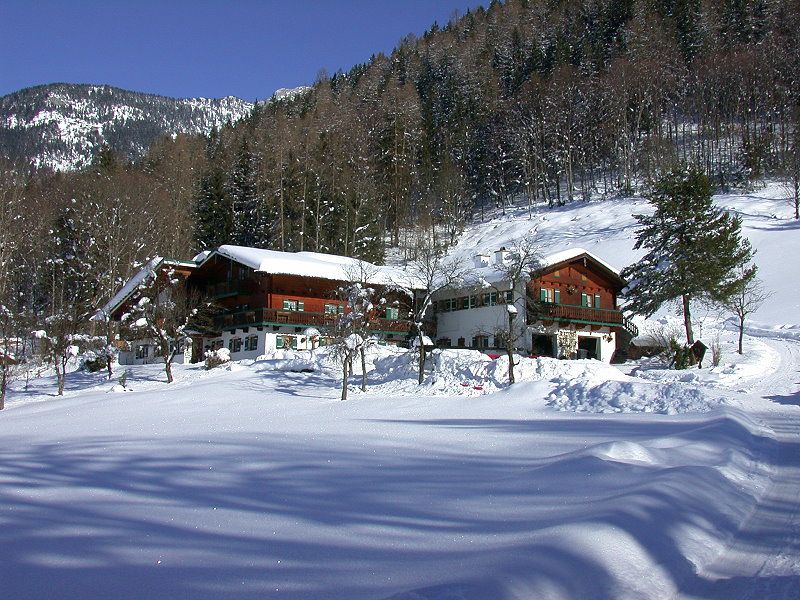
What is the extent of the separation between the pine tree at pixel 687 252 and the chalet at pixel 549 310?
4.24m

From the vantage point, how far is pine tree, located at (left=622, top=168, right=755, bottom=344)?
3691cm

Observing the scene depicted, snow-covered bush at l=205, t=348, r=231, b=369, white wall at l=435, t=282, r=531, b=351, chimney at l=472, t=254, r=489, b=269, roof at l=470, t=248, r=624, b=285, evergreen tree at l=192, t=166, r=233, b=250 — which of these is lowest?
snow-covered bush at l=205, t=348, r=231, b=369

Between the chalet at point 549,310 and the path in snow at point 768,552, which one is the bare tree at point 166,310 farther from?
the path in snow at point 768,552

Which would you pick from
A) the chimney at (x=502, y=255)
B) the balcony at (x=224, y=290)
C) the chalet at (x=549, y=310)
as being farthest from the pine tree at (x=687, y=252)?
the balcony at (x=224, y=290)

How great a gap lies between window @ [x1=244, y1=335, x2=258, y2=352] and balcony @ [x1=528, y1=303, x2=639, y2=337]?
1752 cm

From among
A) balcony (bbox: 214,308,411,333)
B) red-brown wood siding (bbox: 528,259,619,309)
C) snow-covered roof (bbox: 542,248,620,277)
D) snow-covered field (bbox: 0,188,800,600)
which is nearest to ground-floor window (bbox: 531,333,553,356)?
red-brown wood siding (bbox: 528,259,619,309)

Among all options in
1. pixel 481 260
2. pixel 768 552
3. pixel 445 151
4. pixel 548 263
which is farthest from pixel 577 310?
pixel 445 151

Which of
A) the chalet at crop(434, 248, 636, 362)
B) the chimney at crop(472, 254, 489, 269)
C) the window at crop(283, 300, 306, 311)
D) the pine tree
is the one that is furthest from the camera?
the chimney at crop(472, 254, 489, 269)

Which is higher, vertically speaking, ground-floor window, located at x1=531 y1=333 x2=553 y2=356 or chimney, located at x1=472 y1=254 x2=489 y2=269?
chimney, located at x1=472 y1=254 x2=489 y2=269

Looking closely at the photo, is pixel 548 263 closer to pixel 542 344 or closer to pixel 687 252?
pixel 542 344

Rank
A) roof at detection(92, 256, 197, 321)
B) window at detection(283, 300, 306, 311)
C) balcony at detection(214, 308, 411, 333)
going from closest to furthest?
balcony at detection(214, 308, 411, 333) → window at detection(283, 300, 306, 311) → roof at detection(92, 256, 197, 321)

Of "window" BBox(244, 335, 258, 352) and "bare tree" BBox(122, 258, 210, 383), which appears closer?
"bare tree" BBox(122, 258, 210, 383)

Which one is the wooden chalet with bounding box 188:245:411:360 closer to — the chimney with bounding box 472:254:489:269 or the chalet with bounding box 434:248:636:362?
the chalet with bounding box 434:248:636:362

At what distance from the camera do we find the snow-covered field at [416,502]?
5895 mm
